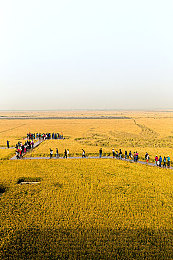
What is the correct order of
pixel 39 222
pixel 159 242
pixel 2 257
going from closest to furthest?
1. pixel 2 257
2. pixel 159 242
3. pixel 39 222

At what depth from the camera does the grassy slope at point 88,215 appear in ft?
26.4

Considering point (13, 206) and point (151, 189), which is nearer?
point (13, 206)

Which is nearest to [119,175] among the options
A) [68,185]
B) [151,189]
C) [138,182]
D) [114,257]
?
[138,182]

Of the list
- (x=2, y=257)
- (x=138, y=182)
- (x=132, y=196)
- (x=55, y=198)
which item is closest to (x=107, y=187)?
(x=132, y=196)

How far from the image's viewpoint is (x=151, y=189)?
14000 millimetres

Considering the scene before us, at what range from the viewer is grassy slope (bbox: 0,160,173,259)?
805cm

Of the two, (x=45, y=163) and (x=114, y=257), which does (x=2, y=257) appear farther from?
(x=45, y=163)

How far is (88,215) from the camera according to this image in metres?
10.4

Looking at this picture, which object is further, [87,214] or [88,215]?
[87,214]

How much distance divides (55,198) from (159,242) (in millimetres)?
7769

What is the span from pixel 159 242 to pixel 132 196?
4.41 metres

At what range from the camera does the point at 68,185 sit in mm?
14734

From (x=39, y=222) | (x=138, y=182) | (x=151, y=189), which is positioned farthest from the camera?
(x=138, y=182)

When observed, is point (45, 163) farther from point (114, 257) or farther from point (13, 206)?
point (114, 257)
